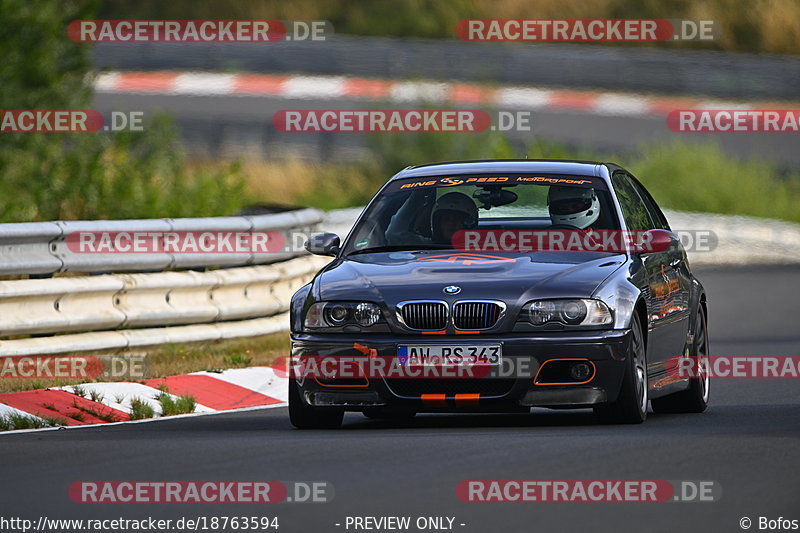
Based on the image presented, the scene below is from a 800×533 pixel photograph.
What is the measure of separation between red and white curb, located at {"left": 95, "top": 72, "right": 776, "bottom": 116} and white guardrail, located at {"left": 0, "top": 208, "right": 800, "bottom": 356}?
18.7m

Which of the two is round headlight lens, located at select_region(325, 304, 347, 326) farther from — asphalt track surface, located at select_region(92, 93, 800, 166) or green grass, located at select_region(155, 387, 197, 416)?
asphalt track surface, located at select_region(92, 93, 800, 166)

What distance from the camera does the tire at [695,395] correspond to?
1150 cm

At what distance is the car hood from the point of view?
9.91m

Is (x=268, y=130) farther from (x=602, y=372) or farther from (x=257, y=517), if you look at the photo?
(x=257, y=517)

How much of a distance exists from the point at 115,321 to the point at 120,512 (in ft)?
19.9

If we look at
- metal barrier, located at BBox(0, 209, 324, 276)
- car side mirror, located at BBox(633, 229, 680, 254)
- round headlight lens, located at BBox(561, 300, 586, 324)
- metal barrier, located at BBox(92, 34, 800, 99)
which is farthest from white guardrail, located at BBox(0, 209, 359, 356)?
metal barrier, located at BBox(92, 34, 800, 99)

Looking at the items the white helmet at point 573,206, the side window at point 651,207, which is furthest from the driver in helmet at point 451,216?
the side window at point 651,207

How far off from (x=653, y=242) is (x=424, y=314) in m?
1.72

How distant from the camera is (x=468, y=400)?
32.1ft

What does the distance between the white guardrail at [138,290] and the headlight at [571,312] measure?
171 inches

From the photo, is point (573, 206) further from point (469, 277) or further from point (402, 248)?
point (469, 277)

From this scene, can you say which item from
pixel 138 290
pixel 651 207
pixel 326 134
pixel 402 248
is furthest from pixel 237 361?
pixel 326 134

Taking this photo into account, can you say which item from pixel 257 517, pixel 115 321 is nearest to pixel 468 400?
pixel 257 517

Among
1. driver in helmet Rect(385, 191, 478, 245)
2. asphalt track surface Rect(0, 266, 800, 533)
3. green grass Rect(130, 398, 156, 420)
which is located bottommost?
asphalt track surface Rect(0, 266, 800, 533)
